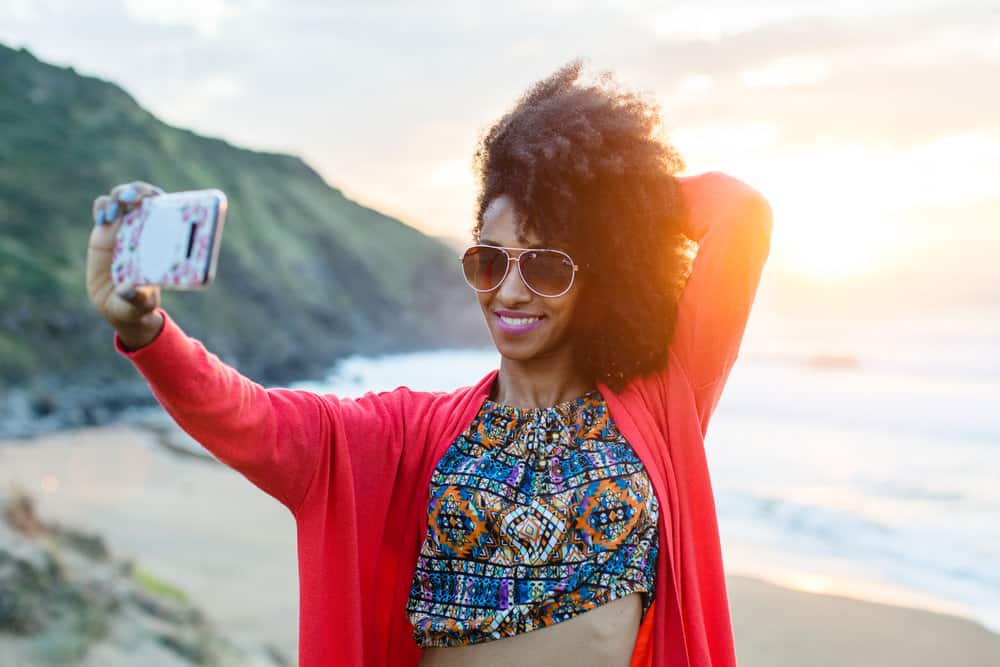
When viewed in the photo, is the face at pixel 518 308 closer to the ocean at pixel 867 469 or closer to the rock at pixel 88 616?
the rock at pixel 88 616

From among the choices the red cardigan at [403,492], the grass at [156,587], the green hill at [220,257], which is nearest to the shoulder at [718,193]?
the red cardigan at [403,492]

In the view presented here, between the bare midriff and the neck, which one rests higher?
the neck

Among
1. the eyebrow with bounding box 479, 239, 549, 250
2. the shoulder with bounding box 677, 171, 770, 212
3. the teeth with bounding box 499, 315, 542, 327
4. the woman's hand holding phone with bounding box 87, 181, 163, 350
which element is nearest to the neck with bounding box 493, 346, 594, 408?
the teeth with bounding box 499, 315, 542, 327

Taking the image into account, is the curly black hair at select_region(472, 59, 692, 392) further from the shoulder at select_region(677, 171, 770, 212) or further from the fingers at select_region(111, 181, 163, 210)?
the fingers at select_region(111, 181, 163, 210)

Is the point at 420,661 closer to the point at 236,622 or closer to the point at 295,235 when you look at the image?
the point at 236,622

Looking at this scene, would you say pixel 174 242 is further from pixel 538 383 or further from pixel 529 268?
pixel 538 383

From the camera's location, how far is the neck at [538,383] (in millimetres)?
2219

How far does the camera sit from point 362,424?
2.04m

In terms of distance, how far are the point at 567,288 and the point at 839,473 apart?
9446 millimetres

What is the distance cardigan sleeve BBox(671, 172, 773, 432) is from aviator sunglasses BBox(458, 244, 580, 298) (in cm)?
33

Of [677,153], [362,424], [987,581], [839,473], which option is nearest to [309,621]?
[362,424]

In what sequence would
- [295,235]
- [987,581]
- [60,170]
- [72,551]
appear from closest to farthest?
[72,551], [987,581], [60,170], [295,235]

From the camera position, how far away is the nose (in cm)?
211

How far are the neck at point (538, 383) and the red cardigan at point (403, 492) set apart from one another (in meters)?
0.05
